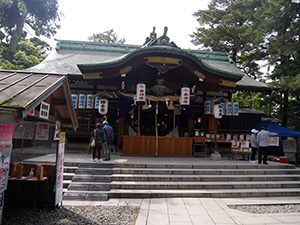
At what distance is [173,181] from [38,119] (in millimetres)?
4870

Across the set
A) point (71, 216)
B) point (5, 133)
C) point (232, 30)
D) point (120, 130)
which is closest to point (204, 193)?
point (71, 216)

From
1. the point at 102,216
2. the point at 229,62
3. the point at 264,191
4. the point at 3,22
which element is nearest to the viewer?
the point at 102,216

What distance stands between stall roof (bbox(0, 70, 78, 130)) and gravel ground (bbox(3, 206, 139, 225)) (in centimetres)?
213

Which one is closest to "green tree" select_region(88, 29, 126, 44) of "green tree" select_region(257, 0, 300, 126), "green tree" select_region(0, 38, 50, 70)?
"green tree" select_region(0, 38, 50, 70)

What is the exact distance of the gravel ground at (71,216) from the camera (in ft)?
14.2

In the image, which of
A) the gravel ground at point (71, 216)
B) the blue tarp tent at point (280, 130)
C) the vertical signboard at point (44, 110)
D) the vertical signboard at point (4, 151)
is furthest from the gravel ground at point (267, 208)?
the blue tarp tent at point (280, 130)

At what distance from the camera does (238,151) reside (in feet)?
37.2

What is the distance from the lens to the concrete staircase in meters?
6.50

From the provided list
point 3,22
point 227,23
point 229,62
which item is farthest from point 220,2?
point 3,22

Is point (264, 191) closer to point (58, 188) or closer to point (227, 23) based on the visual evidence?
point (58, 188)

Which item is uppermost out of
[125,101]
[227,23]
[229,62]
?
[227,23]

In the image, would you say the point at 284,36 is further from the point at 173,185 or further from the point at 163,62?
the point at 173,185

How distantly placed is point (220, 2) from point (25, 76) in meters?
25.1

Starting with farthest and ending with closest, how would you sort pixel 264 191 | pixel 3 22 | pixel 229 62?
A: pixel 229 62 → pixel 3 22 → pixel 264 191
